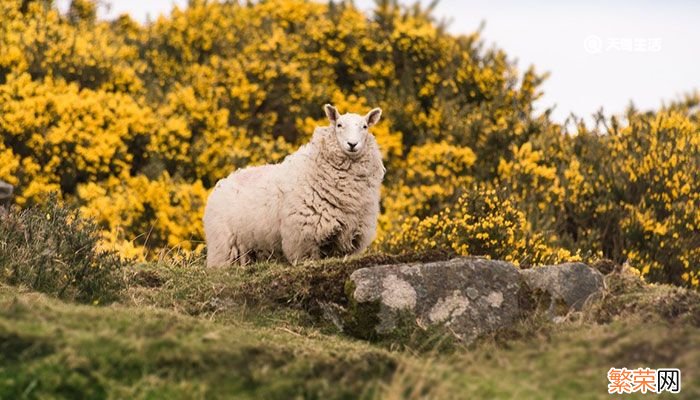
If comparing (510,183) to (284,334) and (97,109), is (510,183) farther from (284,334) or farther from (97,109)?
(284,334)

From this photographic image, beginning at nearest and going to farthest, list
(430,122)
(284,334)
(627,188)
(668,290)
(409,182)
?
(284,334)
(668,290)
(627,188)
(409,182)
(430,122)

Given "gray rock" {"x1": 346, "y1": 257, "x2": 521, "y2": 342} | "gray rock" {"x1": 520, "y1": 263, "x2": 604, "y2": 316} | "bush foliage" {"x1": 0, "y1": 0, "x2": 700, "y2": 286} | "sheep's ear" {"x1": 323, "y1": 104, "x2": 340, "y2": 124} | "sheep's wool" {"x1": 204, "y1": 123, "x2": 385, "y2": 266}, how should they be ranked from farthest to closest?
1. "bush foliage" {"x1": 0, "y1": 0, "x2": 700, "y2": 286}
2. "sheep's ear" {"x1": 323, "y1": 104, "x2": 340, "y2": 124}
3. "sheep's wool" {"x1": 204, "y1": 123, "x2": 385, "y2": 266}
4. "gray rock" {"x1": 520, "y1": 263, "x2": 604, "y2": 316}
5. "gray rock" {"x1": 346, "y1": 257, "x2": 521, "y2": 342}

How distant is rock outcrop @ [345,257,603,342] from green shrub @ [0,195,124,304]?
1.83 metres

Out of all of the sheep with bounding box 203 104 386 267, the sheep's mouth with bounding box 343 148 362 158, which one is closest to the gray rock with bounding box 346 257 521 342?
the sheep with bounding box 203 104 386 267

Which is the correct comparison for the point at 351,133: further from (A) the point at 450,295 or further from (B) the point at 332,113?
(A) the point at 450,295

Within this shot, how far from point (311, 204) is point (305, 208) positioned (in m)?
0.07

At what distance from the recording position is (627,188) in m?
15.5

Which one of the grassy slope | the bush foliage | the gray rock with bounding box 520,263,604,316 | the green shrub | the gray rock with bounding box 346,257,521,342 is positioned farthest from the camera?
the bush foliage

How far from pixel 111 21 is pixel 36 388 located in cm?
2166

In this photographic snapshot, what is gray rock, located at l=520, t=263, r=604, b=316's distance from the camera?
7.41 meters

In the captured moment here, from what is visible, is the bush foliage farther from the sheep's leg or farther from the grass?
the grass

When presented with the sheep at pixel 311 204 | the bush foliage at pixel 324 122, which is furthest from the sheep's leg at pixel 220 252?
the bush foliage at pixel 324 122

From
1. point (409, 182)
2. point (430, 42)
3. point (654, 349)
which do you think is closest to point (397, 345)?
point (654, 349)

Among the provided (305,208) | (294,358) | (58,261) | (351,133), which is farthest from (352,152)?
(294,358)
